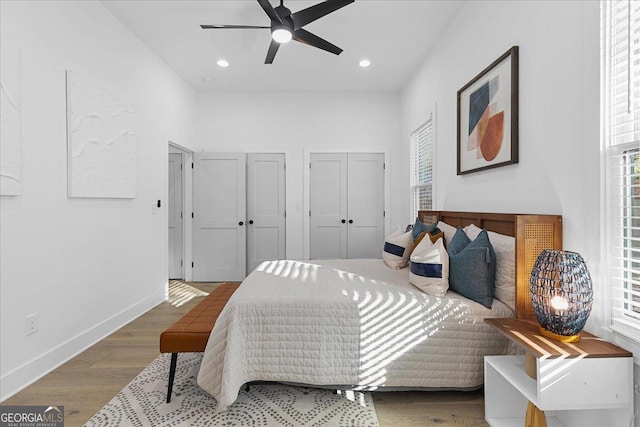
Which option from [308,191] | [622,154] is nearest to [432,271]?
[622,154]

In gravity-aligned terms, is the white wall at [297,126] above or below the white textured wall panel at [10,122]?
above

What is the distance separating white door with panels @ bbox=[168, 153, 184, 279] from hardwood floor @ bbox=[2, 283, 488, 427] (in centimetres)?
228

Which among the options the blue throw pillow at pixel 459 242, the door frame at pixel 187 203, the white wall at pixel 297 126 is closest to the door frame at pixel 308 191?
the white wall at pixel 297 126

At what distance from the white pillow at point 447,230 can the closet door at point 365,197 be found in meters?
2.04

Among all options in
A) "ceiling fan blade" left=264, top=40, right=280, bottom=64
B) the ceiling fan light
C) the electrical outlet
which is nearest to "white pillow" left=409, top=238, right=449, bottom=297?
the ceiling fan light

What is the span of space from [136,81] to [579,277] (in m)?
3.93

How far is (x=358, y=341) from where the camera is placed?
1823 millimetres

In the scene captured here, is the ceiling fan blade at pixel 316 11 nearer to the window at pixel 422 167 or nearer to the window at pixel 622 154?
the window at pixel 622 154

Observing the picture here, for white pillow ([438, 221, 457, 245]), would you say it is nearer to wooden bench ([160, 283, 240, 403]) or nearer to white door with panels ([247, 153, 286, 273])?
wooden bench ([160, 283, 240, 403])

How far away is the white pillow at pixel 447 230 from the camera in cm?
261

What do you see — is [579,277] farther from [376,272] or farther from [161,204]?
[161,204]

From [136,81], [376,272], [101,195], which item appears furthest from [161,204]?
[376,272]

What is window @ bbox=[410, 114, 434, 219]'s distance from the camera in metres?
3.80

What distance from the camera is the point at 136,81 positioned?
3369 millimetres
